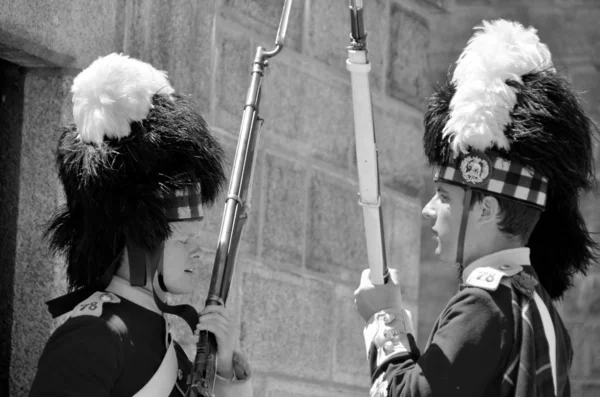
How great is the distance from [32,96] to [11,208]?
1.16 feet

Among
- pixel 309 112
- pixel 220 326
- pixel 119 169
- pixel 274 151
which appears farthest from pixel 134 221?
pixel 309 112

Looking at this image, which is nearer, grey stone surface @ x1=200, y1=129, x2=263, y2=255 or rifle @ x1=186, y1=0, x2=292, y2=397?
rifle @ x1=186, y1=0, x2=292, y2=397

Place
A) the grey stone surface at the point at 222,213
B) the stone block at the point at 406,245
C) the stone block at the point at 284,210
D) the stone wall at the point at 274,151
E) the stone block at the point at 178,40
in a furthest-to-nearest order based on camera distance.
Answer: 1. the stone block at the point at 406,245
2. the stone block at the point at 284,210
3. the grey stone surface at the point at 222,213
4. the stone block at the point at 178,40
5. the stone wall at the point at 274,151

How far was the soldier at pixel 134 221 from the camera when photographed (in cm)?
388

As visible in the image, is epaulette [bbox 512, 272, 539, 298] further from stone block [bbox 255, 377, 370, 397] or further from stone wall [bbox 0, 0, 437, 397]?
stone block [bbox 255, 377, 370, 397]

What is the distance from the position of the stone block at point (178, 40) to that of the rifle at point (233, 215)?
0.71 meters

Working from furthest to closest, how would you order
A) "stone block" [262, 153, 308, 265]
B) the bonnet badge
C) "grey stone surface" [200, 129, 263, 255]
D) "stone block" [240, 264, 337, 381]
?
"stone block" [262, 153, 308, 265] < "stone block" [240, 264, 337, 381] < "grey stone surface" [200, 129, 263, 255] < the bonnet badge

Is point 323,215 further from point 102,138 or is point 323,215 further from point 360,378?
point 102,138

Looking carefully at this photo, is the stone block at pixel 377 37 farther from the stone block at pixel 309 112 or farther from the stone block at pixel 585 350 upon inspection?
the stone block at pixel 585 350

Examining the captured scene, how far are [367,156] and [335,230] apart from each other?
198 cm

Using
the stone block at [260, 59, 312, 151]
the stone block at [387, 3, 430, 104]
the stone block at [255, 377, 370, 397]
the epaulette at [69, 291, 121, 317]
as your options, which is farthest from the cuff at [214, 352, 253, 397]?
the stone block at [387, 3, 430, 104]

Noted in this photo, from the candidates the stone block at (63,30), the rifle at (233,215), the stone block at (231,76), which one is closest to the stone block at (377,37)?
the stone block at (231,76)

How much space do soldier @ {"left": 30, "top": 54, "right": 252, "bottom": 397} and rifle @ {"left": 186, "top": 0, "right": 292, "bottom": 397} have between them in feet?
0.21

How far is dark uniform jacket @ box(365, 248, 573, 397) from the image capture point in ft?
11.8
